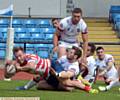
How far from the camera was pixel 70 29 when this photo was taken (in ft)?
40.8

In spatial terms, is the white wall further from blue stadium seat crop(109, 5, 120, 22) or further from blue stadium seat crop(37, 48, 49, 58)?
blue stadium seat crop(37, 48, 49, 58)

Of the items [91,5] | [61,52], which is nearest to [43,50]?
[91,5]

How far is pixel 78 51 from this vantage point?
10.9 meters

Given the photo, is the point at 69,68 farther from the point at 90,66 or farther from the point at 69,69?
the point at 90,66

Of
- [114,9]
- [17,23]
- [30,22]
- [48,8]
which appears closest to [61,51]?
[30,22]

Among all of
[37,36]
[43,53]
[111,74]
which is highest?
[37,36]

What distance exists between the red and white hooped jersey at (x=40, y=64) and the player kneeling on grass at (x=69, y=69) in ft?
0.84

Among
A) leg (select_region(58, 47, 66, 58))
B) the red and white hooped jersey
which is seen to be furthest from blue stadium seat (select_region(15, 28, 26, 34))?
the red and white hooped jersey

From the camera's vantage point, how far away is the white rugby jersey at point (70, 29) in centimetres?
1236

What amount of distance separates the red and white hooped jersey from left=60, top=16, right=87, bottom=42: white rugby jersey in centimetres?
177

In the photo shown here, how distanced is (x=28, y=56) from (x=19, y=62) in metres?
0.21

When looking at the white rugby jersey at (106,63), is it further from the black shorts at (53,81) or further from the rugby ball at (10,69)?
the rugby ball at (10,69)

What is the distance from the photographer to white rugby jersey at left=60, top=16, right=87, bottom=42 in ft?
40.5

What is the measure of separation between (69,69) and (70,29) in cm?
163
